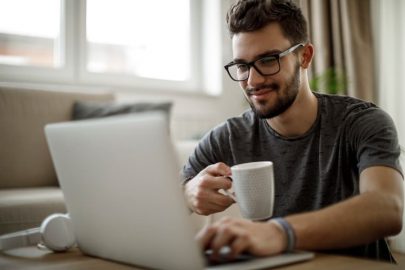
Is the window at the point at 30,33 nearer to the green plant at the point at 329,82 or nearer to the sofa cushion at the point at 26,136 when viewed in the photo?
the sofa cushion at the point at 26,136

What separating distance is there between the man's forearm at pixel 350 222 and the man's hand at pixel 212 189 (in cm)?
25

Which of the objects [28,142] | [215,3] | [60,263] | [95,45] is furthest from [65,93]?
[60,263]

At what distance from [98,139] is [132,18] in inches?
115

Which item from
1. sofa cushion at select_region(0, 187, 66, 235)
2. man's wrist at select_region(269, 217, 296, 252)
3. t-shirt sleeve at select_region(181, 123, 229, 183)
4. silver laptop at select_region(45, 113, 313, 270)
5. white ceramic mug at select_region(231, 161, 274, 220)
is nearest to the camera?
silver laptop at select_region(45, 113, 313, 270)

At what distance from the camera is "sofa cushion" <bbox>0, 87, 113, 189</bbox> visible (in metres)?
2.24

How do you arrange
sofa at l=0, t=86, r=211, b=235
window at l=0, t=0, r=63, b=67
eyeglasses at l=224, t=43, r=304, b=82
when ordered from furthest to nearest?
1. window at l=0, t=0, r=63, b=67
2. sofa at l=0, t=86, r=211, b=235
3. eyeglasses at l=224, t=43, r=304, b=82

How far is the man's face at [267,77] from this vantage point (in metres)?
1.26

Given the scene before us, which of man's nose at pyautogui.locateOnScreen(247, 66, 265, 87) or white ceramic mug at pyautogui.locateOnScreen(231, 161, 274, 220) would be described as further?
man's nose at pyautogui.locateOnScreen(247, 66, 265, 87)

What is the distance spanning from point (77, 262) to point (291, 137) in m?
0.71

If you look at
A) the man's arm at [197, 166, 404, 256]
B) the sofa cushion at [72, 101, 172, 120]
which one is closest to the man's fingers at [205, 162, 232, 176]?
the man's arm at [197, 166, 404, 256]

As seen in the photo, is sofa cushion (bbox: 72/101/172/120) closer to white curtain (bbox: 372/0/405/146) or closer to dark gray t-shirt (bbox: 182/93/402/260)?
dark gray t-shirt (bbox: 182/93/402/260)

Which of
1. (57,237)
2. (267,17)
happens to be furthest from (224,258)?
(267,17)

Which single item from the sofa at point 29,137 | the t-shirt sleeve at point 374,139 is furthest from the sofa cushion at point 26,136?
the t-shirt sleeve at point 374,139

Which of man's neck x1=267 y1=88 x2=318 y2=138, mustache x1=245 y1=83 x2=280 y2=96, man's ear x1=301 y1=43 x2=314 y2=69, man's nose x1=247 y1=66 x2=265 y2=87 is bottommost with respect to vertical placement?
man's neck x1=267 y1=88 x2=318 y2=138
